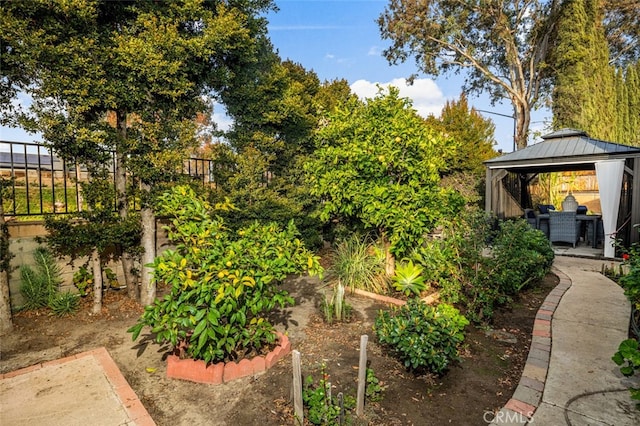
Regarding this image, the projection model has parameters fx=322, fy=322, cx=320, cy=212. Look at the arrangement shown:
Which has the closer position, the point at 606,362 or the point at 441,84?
the point at 606,362

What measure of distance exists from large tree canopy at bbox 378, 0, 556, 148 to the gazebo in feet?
27.6

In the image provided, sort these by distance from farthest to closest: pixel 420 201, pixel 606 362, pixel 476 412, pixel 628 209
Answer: pixel 628 209 → pixel 420 201 → pixel 606 362 → pixel 476 412

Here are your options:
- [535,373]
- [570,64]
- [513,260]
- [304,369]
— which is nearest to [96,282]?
[304,369]

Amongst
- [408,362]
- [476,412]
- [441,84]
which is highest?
[441,84]

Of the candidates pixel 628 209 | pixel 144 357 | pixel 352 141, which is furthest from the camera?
pixel 628 209

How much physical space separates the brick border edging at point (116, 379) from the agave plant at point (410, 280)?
3.08 m

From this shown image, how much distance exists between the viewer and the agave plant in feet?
13.7

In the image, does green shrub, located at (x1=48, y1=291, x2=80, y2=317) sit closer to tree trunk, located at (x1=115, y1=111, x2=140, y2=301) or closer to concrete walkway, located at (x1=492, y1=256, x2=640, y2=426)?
tree trunk, located at (x1=115, y1=111, x2=140, y2=301)

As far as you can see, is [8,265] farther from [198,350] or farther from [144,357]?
[198,350]

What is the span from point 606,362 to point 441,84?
17326 millimetres

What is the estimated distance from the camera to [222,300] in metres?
2.38

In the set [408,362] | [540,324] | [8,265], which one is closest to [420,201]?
[540,324]

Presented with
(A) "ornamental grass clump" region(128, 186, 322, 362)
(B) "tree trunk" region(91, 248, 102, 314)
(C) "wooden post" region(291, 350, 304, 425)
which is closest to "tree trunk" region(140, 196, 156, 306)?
(B) "tree trunk" region(91, 248, 102, 314)

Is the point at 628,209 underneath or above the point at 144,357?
Result: above
